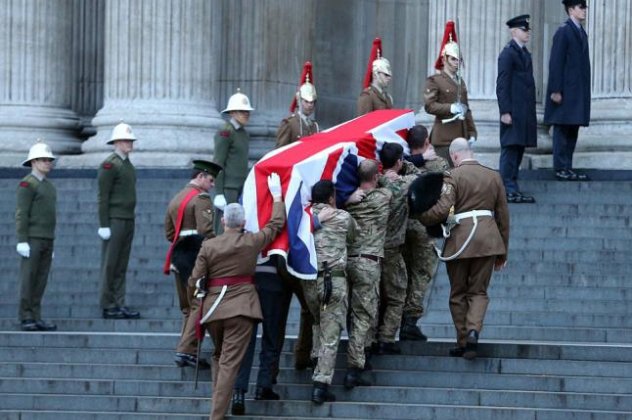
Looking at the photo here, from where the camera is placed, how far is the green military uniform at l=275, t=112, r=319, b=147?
20.6 metres

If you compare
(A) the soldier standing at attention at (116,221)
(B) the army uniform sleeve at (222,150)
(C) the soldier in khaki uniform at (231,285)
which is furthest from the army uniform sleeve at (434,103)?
(C) the soldier in khaki uniform at (231,285)

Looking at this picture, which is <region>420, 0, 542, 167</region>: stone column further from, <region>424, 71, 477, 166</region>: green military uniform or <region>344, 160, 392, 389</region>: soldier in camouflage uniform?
<region>344, 160, 392, 389</region>: soldier in camouflage uniform

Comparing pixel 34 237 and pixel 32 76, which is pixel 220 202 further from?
pixel 32 76

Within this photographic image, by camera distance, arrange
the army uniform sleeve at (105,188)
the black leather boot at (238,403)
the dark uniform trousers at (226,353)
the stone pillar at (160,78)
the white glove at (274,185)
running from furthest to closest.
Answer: the stone pillar at (160,78) < the army uniform sleeve at (105,188) < the white glove at (274,185) < the black leather boot at (238,403) < the dark uniform trousers at (226,353)

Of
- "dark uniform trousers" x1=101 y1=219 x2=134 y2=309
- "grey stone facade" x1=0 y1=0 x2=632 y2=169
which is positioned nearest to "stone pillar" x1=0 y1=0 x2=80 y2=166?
"grey stone facade" x1=0 y1=0 x2=632 y2=169

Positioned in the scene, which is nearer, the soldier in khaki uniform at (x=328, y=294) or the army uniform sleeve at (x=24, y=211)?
the soldier in khaki uniform at (x=328, y=294)

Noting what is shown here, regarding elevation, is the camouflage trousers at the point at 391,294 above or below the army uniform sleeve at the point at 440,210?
below

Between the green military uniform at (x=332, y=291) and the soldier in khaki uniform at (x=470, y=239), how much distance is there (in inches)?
30.6

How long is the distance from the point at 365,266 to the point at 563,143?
5.87 meters

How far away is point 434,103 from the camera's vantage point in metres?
20.2

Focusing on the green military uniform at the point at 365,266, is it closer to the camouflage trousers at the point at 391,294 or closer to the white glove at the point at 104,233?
the camouflage trousers at the point at 391,294

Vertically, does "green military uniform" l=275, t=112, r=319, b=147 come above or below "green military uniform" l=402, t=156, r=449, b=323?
above

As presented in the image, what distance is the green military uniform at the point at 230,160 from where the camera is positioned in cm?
1980

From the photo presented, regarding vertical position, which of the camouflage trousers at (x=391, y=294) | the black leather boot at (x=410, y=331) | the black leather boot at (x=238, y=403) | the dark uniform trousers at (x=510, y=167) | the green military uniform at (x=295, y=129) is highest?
the green military uniform at (x=295, y=129)
